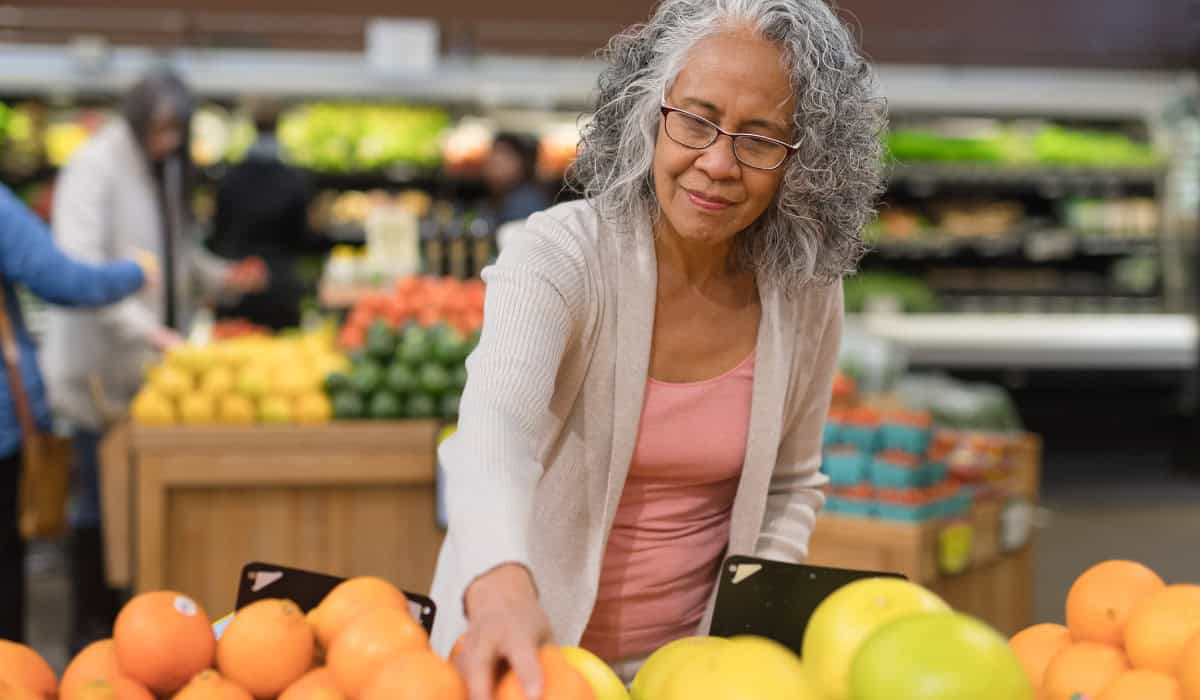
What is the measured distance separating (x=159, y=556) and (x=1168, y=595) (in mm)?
2981

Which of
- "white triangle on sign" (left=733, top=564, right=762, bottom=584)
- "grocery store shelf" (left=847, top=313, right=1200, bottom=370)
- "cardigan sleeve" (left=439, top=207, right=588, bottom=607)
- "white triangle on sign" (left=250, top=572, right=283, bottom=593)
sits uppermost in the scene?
"cardigan sleeve" (left=439, top=207, right=588, bottom=607)

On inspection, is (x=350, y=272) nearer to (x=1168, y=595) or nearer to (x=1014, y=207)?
(x=1168, y=595)

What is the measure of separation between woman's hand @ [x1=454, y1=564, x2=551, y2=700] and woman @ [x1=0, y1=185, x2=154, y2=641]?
2381 millimetres

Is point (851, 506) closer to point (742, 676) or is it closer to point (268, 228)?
point (742, 676)

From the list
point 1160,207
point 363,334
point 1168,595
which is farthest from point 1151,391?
point 1168,595

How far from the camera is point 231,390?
3.81 meters

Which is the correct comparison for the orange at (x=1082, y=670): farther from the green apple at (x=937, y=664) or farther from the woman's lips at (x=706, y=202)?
the woman's lips at (x=706, y=202)

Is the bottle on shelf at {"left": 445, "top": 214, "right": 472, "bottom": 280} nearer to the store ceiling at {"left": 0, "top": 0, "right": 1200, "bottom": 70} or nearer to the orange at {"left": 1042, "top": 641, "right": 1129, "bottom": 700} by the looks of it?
the store ceiling at {"left": 0, "top": 0, "right": 1200, "bottom": 70}

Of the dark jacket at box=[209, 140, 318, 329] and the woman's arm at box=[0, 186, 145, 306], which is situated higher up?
the woman's arm at box=[0, 186, 145, 306]

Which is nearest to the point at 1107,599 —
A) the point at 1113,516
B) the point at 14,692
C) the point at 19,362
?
the point at 14,692

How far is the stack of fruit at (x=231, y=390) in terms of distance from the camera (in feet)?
12.1

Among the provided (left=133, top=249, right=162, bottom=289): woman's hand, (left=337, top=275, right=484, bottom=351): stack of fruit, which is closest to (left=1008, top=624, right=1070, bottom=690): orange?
(left=337, top=275, right=484, bottom=351): stack of fruit

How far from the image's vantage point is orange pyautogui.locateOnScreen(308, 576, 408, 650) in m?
1.25

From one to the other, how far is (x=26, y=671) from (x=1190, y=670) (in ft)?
3.60
